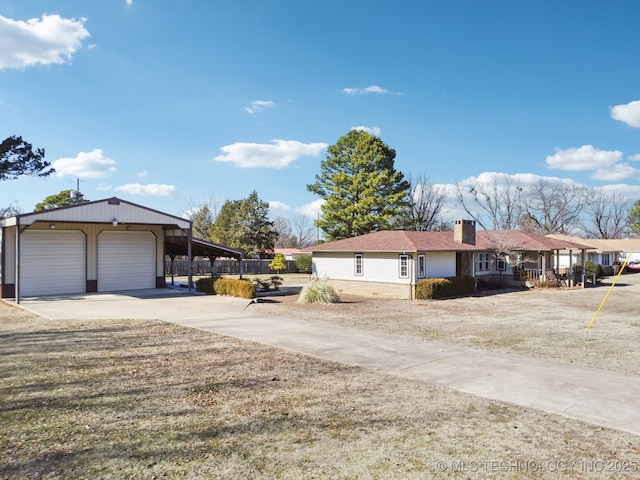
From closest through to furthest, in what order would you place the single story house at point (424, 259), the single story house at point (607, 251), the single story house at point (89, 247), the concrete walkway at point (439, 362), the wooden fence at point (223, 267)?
the concrete walkway at point (439, 362)
the single story house at point (89, 247)
the single story house at point (424, 259)
the wooden fence at point (223, 267)
the single story house at point (607, 251)

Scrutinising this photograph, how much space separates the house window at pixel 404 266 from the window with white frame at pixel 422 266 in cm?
74

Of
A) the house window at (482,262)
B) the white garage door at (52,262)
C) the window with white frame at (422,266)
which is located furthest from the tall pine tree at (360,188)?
the white garage door at (52,262)

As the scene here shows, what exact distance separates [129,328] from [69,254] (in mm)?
11202

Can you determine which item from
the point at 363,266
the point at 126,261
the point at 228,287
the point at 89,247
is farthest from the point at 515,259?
the point at 89,247

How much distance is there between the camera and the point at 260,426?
5852 millimetres

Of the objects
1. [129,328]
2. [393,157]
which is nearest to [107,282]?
[129,328]

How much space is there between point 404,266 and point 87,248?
15.4 metres

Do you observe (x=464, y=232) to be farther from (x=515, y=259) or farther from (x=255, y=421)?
(x=255, y=421)

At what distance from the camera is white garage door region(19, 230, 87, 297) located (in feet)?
69.1

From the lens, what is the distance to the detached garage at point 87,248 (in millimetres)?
20547

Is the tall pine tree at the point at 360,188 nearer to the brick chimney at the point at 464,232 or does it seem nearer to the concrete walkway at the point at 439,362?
the brick chimney at the point at 464,232

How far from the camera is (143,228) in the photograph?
2438 centimetres

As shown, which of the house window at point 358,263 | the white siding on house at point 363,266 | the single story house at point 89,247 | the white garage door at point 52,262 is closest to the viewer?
the single story house at point 89,247

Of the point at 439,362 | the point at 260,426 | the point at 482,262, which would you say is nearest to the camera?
the point at 260,426
